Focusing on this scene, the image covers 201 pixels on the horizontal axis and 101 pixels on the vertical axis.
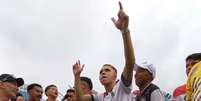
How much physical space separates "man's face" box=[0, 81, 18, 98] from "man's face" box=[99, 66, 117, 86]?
1.13 meters

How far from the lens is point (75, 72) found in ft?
17.0

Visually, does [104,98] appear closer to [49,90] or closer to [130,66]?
[130,66]

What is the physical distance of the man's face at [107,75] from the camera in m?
4.80

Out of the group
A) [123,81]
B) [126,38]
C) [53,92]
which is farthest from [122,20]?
[53,92]

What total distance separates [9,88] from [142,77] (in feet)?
5.61

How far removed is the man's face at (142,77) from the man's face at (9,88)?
1585 millimetres

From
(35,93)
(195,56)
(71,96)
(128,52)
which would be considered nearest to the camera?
(128,52)

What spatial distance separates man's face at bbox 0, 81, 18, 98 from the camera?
4.80 m

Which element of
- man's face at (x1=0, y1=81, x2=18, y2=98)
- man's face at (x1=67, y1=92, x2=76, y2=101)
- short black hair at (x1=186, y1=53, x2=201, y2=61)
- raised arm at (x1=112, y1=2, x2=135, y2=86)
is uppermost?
raised arm at (x1=112, y1=2, x2=135, y2=86)

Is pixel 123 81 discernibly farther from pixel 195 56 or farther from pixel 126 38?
pixel 195 56

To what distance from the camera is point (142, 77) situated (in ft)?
15.4

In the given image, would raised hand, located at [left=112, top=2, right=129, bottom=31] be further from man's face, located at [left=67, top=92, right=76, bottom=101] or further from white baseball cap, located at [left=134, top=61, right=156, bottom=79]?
man's face, located at [left=67, top=92, right=76, bottom=101]

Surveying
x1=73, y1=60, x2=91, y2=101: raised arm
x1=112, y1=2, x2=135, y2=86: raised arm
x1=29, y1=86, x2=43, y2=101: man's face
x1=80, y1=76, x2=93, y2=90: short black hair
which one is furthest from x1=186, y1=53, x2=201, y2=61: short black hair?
x1=29, y1=86, x2=43, y2=101: man's face

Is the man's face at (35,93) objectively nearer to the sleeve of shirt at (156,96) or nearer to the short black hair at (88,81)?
the short black hair at (88,81)
